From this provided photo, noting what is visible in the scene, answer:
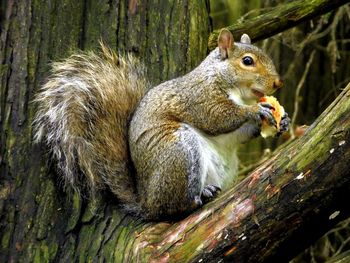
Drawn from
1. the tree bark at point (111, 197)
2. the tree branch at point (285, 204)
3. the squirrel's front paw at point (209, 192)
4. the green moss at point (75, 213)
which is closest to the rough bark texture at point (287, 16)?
the tree bark at point (111, 197)

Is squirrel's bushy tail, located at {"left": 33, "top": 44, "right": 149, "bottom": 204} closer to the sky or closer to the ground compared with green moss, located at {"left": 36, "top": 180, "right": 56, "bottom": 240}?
closer to the sky

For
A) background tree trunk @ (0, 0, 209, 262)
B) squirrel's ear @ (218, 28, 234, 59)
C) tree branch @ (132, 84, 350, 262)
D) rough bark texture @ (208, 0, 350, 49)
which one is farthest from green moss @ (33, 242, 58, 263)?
rough bark texture @ (208, 0, 350, 49)

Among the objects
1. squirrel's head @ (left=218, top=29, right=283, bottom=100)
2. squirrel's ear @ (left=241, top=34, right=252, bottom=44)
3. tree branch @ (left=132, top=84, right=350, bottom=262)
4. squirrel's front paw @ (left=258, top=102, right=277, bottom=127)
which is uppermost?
squirrel's ear @ (left=241, top=34, right=252, bottom=44)

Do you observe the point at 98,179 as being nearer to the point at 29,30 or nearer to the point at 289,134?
the point at 29,30

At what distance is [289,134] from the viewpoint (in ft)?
12.7

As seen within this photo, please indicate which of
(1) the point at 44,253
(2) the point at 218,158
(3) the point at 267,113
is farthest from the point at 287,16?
(1) the point at 44,253

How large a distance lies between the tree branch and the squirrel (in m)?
0.32

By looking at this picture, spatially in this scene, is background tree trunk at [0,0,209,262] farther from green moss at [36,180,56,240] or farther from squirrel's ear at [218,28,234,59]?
squirrel's ear at [218,28,234,59]

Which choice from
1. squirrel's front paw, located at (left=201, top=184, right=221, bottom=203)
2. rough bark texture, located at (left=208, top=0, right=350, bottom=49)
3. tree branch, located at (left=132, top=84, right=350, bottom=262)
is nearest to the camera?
tree branch, located at (left=132, top=84, right=350, bottom=262)

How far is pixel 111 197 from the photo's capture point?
250 cm

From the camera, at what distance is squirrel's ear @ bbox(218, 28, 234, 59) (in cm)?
262

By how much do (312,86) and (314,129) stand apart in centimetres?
247

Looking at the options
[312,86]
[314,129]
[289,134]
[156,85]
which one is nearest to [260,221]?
[314,129]

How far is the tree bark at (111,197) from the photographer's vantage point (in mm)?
1816
